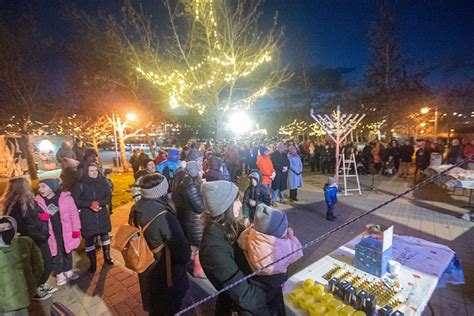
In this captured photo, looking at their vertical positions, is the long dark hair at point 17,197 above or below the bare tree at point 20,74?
below

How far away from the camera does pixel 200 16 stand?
10586mm

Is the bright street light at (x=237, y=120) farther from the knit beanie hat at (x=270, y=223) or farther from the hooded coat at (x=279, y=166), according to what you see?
the knit beanie hat at (x=270, y=223)

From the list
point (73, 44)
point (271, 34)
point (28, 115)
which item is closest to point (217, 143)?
point (271, 34)

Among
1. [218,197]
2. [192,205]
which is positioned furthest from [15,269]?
[218,197]

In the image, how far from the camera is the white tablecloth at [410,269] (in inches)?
83.7

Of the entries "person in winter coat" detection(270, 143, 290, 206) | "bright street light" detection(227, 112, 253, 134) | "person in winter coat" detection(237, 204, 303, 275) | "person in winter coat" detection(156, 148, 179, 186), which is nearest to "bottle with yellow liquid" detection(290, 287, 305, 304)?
"person in winter coat" detection(237, 204, 303, 275)

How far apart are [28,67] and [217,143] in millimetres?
10607

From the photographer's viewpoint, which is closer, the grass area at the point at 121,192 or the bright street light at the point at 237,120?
the grass area at the point at 121,192

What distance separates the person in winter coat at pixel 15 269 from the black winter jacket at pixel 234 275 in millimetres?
1944

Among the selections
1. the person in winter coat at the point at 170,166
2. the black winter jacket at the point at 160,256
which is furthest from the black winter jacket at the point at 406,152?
the black winter jacket at the point at 160,256

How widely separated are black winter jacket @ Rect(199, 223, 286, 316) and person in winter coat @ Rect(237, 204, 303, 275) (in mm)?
84

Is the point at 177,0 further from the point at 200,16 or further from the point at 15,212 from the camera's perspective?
the point at 15,212

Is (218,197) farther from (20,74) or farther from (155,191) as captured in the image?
(20,74)

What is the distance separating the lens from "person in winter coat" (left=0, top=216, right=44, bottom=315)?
2.33 m
